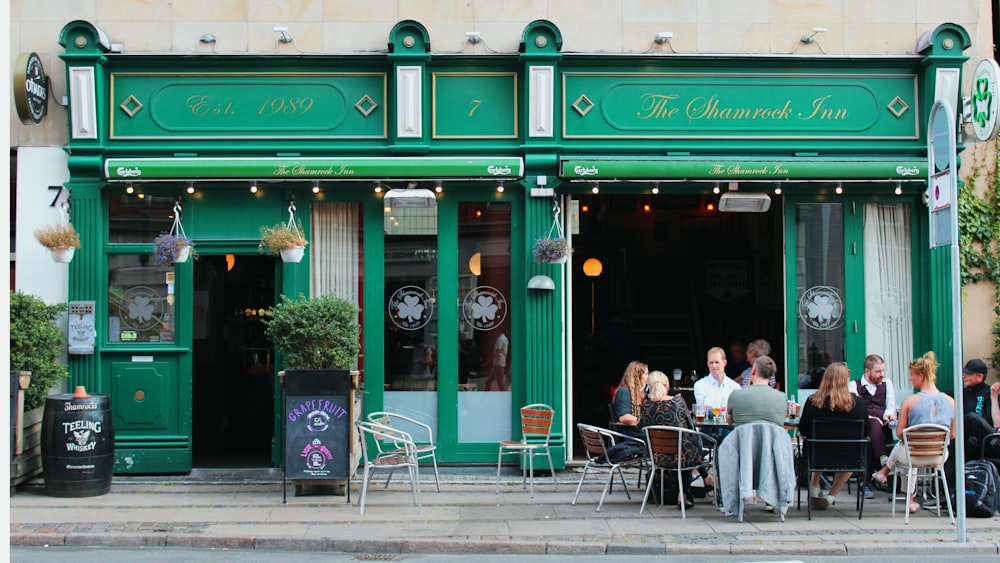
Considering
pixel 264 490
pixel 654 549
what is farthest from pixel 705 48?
pixel 264 490

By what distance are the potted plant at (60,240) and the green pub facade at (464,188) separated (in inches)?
20.7

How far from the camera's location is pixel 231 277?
14.9 metres

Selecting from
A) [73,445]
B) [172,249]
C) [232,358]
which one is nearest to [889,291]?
[172,249]

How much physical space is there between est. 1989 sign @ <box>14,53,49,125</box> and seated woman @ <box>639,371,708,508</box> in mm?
7756

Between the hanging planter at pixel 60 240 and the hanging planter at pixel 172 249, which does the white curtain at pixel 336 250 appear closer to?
the hanging planter at pixel 172 249

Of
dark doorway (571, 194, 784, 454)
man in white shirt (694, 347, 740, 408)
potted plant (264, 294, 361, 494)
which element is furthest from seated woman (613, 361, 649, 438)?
dark doorway (571, 194, 784, 454)

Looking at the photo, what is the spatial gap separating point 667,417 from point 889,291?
4.32 meters

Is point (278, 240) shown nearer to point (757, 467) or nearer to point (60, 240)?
point (60, 240)

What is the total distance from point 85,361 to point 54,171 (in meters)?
2.33

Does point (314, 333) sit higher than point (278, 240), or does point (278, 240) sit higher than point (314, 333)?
point (278, 240)

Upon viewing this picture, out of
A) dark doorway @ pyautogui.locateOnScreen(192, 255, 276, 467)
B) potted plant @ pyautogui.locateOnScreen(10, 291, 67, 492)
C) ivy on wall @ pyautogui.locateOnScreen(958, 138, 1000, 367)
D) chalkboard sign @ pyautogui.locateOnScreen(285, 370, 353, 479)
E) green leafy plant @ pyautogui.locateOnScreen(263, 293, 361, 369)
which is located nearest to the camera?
chalkboard sign @ pyautogui.locateOnScreen(285, 370, 353, 479)

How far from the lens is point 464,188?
11.9 metres

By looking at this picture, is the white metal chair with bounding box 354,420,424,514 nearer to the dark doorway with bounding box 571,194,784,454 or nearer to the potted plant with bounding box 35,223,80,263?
the potted plant with bounding box 35,223,80,263

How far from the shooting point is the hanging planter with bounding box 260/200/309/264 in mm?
10883
